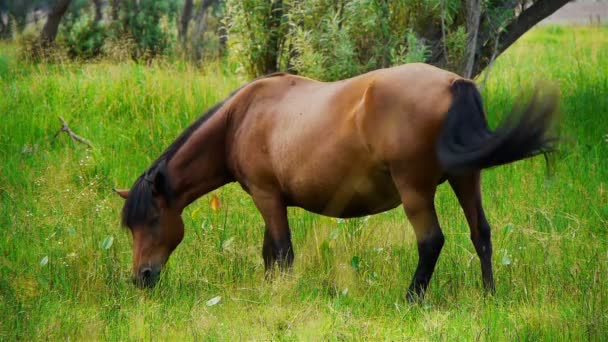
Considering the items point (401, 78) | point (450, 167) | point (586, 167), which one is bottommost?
point (586, 167)

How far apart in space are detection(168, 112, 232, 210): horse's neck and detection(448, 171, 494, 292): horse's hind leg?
5.19 ft

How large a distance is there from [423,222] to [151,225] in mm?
1837

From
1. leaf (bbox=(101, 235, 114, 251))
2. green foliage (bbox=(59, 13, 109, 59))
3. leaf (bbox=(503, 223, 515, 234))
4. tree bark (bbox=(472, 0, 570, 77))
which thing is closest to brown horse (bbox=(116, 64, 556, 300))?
leaf (bbox=(101, 235, 114, 251))

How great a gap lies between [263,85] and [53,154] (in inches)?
127

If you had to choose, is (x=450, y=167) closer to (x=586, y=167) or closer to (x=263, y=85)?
(x=263, y=85)

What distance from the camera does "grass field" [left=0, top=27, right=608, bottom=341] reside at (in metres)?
4.68

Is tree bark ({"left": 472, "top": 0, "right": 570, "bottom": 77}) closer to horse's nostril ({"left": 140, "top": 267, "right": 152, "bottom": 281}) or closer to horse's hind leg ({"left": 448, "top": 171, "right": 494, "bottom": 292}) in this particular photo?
horse's hind leg ({"left": 448, "top": 171, "right": 494, "bottom": 292})

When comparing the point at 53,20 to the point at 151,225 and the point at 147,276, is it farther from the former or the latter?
the point at 147,276

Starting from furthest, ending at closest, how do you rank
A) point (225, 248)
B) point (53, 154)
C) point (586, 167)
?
point (53, 154) → point (586, 167) → point (225, 248)

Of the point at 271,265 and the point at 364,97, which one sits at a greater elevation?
the point at 364,97

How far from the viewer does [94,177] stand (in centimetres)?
791

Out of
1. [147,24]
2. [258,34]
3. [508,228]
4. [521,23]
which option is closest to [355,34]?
[258,34]

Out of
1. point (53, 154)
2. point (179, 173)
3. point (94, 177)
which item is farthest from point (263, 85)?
point (53, 154)

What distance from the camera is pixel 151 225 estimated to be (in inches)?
228
